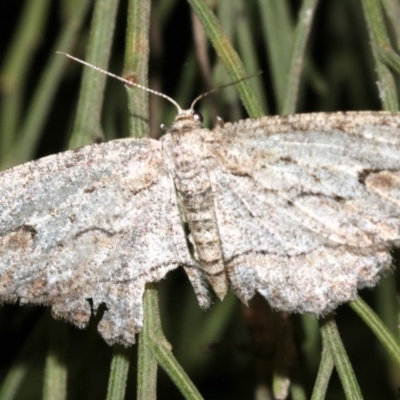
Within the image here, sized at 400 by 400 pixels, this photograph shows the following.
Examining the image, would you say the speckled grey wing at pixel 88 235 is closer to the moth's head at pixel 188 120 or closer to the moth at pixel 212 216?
the moth at pixel 212 216

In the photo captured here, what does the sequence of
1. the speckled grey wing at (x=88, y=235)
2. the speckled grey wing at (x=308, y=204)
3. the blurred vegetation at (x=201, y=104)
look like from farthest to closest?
1. the blurred vegetation at (x=201, y=104)
2. the speckled grey wing at (x=88, y=235)
3. the speckled grey wing at (x=308, y=204)

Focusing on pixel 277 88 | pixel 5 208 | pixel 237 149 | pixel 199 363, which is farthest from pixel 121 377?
pixel 199 363

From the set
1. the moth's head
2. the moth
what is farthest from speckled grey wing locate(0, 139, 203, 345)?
the moth's head

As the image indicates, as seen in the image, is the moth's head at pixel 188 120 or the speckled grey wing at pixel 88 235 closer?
the speckled grey wing at pixel 88 235

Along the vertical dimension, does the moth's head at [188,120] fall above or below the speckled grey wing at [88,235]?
above

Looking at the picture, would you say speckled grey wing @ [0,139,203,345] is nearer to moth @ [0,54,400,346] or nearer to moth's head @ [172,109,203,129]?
moth @ [0,54,400,346]

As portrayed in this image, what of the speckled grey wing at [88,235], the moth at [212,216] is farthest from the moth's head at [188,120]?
the speckled grey wing at [88,235]
